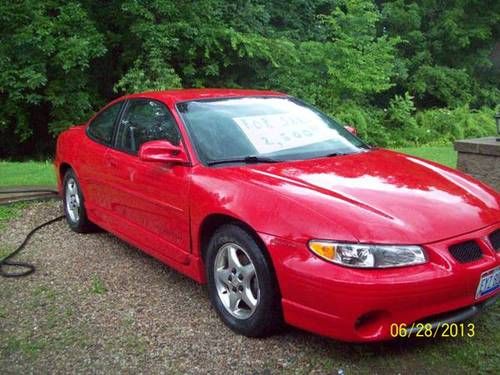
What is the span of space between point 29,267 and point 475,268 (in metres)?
3.39

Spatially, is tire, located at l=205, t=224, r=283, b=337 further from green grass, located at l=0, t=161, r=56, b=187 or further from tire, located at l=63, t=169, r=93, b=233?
green grass, located at l=0, t=161, r=56, b=187

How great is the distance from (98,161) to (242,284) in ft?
7.12

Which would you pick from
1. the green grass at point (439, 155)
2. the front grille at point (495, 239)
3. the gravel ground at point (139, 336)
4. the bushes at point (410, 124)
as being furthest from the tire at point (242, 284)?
the bushes at point (410, 124)

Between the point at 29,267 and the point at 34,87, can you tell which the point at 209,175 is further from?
the point at 34,87

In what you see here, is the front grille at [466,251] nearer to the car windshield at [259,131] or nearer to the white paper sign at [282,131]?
the car windshield at [259,131]

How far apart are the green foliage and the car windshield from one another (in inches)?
336

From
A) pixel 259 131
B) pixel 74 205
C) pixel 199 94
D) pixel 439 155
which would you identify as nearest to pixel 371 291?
pixel 259 131

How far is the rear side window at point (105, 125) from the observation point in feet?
16.6

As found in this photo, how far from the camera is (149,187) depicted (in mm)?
4184

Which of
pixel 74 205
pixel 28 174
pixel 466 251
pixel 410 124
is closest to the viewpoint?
pixel 466 251

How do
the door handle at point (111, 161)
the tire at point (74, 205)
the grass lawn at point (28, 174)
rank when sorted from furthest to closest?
the grass lawn at point (28, 174) < the tire at point (74, 205) < the door handle at point (111, 161)

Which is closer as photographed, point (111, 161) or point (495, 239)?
point (495, 239)

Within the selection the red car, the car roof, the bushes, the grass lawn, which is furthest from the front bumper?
the bushes

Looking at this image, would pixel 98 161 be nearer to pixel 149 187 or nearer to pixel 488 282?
pixel 149 187
